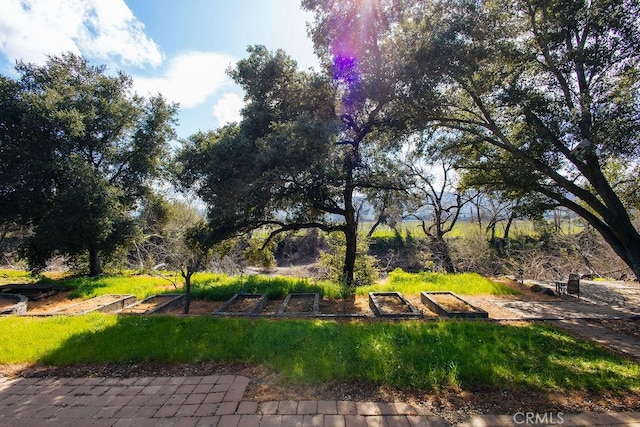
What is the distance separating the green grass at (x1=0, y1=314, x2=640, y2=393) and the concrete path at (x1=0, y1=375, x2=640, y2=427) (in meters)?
0.47

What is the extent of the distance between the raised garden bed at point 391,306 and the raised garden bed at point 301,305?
126 cm

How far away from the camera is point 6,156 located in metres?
10.3

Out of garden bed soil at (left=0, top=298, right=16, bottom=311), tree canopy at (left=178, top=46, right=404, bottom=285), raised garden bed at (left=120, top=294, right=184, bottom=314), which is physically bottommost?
garden bed soil at (left=0, top=298, right=16, bottom=311)

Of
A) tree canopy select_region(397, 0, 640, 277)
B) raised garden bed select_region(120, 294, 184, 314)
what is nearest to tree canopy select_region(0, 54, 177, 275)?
raised garden bed select_region(120, 294, 184, 314)

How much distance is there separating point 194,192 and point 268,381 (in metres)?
6.50

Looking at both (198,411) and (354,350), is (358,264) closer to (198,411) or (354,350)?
(354,350)

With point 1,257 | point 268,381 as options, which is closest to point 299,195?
point 268,381

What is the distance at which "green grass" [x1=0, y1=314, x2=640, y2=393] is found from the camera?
11.1 ft

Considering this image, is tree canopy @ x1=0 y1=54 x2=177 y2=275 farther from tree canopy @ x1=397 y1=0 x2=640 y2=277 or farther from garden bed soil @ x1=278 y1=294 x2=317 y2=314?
tree canopy @ x1=397 y1=0 x2=640 y2=277

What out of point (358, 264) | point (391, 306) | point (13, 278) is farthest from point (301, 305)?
point (13, 278)

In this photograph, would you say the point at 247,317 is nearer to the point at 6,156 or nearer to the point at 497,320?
the point at 497,320

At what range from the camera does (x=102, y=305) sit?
7.21 metres

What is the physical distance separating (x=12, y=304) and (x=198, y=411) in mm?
8133

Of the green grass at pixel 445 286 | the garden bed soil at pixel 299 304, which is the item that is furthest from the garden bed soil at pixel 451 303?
the garden bed soil at pixel 299 304
